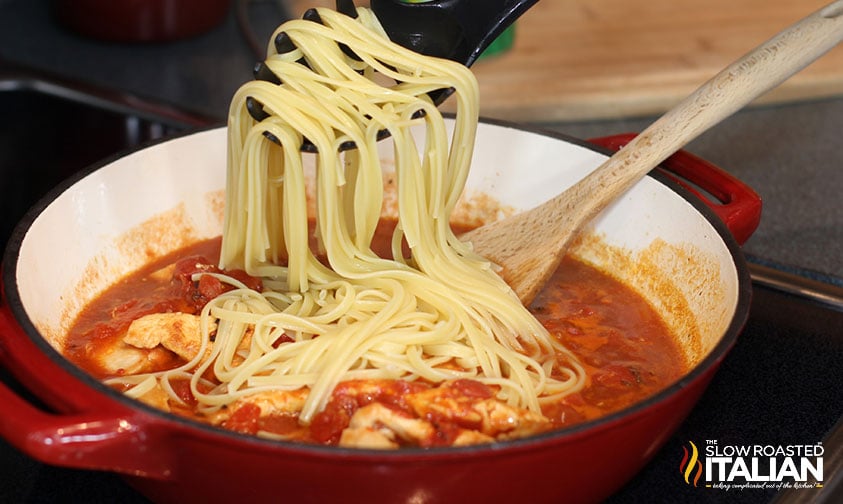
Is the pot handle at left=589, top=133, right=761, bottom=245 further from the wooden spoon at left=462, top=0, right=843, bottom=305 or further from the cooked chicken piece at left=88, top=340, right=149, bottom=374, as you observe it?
the cooked chicken piece at left=88, top=340, right=149, bottom=374

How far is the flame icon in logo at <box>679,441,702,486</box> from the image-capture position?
1851 millimetres

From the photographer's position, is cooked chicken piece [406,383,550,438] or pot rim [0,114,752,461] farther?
cooked chicken piece [406,383,550,438]

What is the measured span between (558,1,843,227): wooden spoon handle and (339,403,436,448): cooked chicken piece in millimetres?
795

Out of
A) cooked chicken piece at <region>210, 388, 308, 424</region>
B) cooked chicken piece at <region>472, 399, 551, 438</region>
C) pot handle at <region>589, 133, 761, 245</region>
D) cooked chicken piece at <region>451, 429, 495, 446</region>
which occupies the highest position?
pot handle at <region>589, 133, 761, 245</region>

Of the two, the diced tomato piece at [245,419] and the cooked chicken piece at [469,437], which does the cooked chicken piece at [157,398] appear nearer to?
the diced tomato piece at [245,419]

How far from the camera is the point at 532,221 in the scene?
92.4 inches

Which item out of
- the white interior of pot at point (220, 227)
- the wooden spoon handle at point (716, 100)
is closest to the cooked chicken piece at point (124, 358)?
the white interior of pot at point (220, 227)

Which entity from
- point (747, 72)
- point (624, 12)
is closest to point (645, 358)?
point (747, 72)

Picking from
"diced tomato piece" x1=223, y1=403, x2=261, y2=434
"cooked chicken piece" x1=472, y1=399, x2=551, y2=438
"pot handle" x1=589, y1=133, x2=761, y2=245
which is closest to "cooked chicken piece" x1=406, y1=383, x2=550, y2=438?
"cooked chicken piece" x1=472, y1=399, x2=551, y2=438

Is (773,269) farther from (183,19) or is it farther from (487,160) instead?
(183,19)

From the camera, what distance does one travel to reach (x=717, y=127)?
350cm

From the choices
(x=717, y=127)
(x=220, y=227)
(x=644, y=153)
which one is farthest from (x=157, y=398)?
(x=717, y=127)

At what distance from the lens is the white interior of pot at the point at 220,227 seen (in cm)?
211

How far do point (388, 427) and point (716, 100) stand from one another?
1.09 metres
